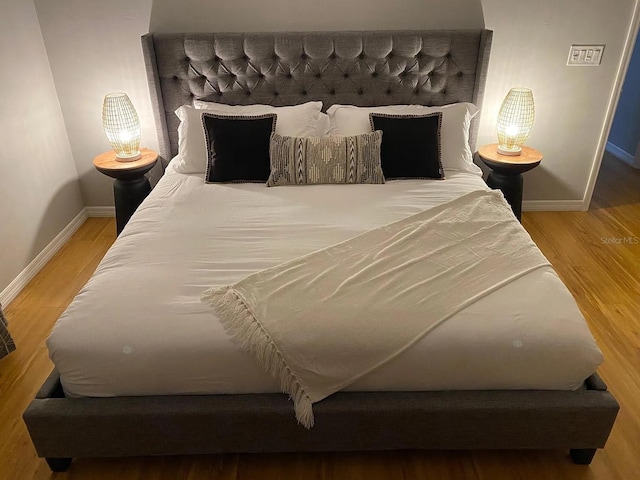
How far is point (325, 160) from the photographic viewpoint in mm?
2566

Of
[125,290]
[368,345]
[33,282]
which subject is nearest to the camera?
[368,345]

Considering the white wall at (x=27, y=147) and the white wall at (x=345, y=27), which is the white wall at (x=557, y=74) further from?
the white wall at (x=27, y=147)

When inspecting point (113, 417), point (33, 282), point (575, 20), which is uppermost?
point (575, 20)

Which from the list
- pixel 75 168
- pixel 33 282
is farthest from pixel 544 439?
pixel 75 168

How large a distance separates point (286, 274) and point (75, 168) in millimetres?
2181

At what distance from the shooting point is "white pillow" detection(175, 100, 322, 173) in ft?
8.95

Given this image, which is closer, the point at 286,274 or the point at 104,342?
the point at 104,342

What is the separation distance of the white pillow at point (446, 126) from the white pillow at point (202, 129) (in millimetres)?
149

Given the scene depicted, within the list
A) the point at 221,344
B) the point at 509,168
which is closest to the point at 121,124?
the point at 221,344

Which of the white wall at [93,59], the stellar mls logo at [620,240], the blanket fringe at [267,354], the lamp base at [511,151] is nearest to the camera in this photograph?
the blanket fringe at [267,354]

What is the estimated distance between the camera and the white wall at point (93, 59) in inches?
112

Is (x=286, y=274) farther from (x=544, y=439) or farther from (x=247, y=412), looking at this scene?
(x=544, y=439)

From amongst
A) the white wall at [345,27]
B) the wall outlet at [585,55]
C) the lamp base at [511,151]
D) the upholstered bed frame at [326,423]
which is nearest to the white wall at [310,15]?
the white wall at [345,27]

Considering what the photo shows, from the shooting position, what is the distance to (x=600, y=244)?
3.12 m
